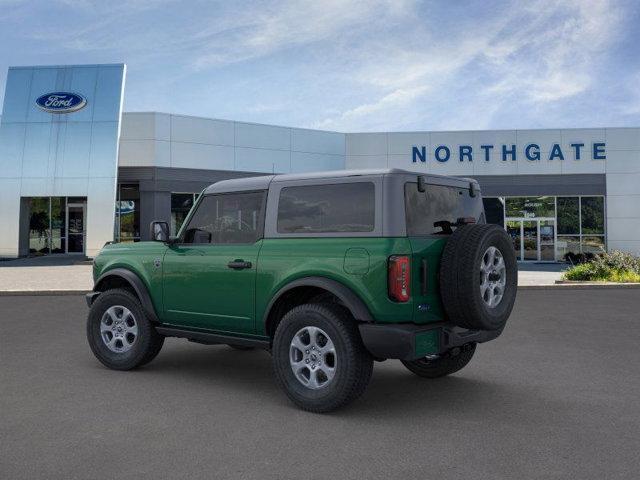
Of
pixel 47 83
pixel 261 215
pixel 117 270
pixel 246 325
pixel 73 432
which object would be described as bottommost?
pixel 73 432

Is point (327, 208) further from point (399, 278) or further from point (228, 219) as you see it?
point (228, 219)

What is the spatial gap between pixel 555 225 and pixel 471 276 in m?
27.8

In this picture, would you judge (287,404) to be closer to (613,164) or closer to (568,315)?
(568,315)

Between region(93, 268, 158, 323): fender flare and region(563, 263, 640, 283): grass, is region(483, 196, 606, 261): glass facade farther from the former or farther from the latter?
region(93, 268, 158, 323): fender flare

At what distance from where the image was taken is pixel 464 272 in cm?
483

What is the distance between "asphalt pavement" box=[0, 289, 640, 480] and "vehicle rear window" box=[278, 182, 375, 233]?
1516mm

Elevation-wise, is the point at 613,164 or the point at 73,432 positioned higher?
the point at 613,164

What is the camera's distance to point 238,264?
5621 millimetres

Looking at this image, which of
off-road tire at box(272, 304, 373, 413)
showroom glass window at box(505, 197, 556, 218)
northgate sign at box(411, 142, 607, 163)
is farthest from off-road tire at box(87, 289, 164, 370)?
showroom glass window at box(505, 197, 556, 218)

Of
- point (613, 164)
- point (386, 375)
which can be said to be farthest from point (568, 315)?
point (613, 164)

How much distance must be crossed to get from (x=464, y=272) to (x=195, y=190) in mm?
25488

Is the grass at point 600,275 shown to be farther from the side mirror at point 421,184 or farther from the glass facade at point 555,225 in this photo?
the side mirror at point 421,184

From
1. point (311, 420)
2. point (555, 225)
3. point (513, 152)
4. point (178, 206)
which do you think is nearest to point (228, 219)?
point (311, 420)

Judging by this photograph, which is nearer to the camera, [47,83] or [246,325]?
[246,325]
